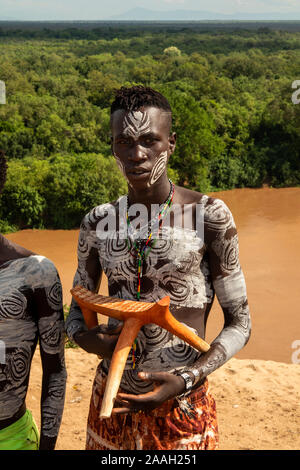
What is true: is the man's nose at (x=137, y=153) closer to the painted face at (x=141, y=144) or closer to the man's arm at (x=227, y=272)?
the painted face at (x=141, y=144)

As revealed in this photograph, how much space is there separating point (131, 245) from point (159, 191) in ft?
0.86

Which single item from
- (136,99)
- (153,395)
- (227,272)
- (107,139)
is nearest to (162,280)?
(227,272)

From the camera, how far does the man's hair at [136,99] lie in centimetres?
244

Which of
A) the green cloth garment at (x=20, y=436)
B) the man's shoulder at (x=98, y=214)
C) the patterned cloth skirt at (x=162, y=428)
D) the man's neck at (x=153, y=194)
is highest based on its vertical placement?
the man's neck at (x=153, y=194)

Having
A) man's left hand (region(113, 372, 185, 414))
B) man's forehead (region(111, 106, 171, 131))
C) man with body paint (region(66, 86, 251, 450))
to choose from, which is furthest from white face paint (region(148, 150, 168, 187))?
man's left hand (region(113, 372, 185, 414))

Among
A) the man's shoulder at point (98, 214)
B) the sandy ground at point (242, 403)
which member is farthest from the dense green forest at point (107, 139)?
the man's shoulder at point (98, 214)

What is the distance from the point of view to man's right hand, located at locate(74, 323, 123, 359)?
2.22 meters

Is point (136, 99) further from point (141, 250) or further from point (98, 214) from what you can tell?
point (141, 250)

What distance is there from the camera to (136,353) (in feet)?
8.16

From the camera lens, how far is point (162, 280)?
246 centimetres

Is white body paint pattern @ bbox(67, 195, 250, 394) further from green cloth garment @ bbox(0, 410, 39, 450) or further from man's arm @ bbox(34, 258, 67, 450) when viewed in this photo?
green cloth garment @ bbox(0, 410, 39, 450)

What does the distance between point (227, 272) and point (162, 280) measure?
28 centimetres

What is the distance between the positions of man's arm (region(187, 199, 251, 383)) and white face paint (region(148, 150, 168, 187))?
26cm

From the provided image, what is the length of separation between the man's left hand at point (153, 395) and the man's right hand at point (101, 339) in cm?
19
